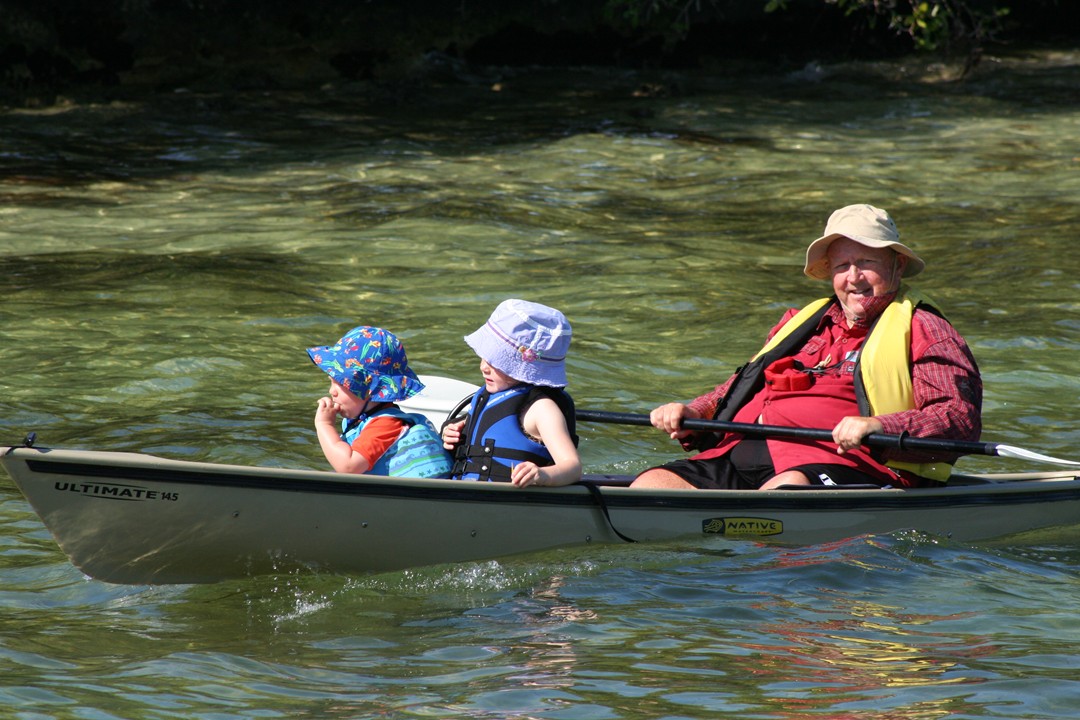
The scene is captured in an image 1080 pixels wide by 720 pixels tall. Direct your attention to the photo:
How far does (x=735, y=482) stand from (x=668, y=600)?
95cm

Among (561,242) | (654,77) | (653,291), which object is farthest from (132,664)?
(654,77)

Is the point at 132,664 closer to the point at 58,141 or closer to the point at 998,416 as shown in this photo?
the point at 998,416

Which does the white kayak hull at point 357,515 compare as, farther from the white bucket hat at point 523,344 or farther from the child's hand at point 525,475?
the white bucket hat at point 523,344

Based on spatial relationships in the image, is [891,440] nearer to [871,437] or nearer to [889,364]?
[871,437]

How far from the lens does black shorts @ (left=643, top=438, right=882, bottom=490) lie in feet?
17.7

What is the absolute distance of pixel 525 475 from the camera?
4684mm

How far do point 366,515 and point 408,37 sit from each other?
Result: 14396 millimetres

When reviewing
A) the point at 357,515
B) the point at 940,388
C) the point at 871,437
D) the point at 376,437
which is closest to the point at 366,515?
the point at 357,515

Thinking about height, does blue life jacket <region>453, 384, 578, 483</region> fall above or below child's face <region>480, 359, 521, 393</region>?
below

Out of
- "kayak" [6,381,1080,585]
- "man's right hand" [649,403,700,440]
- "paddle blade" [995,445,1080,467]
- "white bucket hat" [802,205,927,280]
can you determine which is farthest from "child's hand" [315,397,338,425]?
"paddle blade" [995,445,1080,467]

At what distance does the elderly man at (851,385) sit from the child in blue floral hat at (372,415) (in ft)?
2.81

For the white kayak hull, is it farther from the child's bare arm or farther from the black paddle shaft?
the black paddle shaft

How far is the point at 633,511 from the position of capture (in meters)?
5.02

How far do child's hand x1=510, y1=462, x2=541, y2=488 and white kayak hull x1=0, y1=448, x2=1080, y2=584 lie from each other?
0.16 feet
